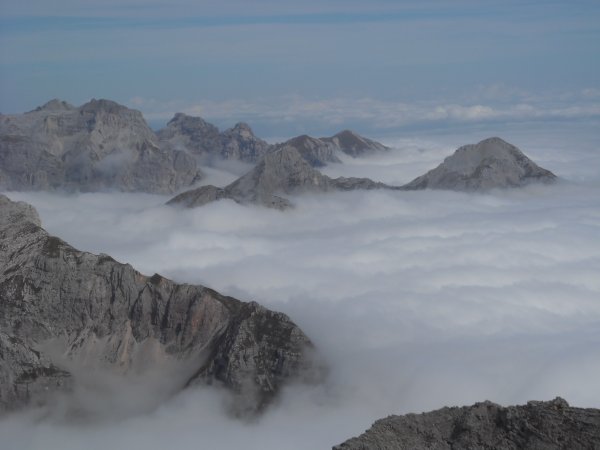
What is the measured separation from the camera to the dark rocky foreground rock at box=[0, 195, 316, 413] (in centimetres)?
15788

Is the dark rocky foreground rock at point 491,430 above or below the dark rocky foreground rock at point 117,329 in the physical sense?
above

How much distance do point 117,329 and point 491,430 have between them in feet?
408

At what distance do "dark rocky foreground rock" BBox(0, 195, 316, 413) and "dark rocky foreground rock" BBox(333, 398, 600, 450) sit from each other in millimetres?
96116

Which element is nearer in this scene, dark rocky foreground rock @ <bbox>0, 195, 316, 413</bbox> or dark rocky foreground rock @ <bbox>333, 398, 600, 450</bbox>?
dark rocky foreground rock @ <bbox>333, 398, 600, 450</bbox>

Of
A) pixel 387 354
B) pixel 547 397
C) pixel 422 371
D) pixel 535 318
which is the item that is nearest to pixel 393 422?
pixel 547 397

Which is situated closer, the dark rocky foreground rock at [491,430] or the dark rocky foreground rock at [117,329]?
the dark rocky foreground rock at [491,430]

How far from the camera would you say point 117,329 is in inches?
6811

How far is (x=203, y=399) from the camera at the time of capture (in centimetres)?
15750

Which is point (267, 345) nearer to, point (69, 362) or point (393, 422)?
point (69, 362)

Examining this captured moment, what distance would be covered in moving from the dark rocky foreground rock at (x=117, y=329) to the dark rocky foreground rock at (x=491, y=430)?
96.1 meters

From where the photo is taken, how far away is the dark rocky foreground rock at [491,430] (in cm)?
5841

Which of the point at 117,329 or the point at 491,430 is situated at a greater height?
the point at 491,430

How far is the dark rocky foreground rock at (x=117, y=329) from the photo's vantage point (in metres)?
158

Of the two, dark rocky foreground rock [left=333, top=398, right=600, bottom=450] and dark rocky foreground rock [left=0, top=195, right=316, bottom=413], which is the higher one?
dark rocky foreground rock [left=333, top=398, right=600, bottom=450]
